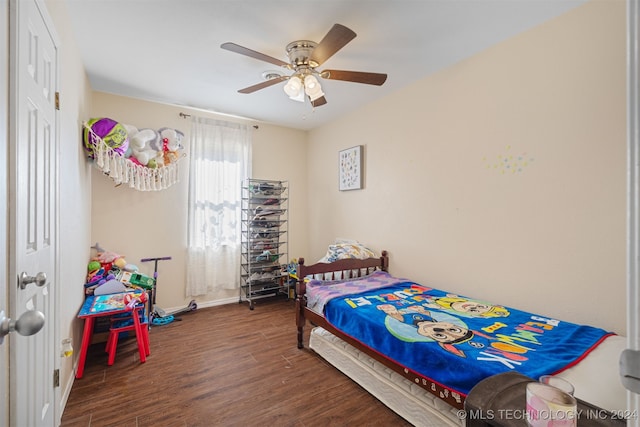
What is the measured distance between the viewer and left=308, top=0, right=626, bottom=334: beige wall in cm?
174

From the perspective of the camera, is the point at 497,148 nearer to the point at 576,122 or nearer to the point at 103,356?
the point at 576,122

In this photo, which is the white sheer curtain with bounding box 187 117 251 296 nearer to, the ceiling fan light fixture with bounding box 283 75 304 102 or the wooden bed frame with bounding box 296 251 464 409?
the wooden bed frame with bounding box 296 251 464 409

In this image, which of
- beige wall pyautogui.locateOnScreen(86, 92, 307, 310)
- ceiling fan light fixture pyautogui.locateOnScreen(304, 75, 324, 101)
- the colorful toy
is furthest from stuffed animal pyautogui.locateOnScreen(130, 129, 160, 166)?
ceiling fan light fixture pyautogui.locateOnScreen(304, 75, 324, 101)

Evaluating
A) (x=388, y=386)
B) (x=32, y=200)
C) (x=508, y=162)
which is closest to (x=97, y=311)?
(x=32, y=200)

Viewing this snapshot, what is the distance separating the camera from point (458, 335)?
1.70 m

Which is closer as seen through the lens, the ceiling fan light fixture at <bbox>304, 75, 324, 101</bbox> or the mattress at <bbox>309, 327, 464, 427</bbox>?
the mattress at <bbox>309, 327, 464, 427</bbox>

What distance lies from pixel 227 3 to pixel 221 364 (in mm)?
2753

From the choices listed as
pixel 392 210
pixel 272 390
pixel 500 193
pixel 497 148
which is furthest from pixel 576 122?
pixel 272 390

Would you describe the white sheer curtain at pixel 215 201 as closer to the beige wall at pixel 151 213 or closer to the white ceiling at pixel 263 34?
the beige wall at pixel 151 213

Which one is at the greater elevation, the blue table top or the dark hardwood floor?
the blue table top

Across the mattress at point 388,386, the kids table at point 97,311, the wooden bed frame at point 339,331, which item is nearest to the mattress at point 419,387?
the mattress at point 388,386

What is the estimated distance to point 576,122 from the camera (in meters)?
1.85

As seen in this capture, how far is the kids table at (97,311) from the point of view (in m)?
2.22

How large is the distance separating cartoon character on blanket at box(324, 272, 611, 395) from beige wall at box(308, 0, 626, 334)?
0.86ft
